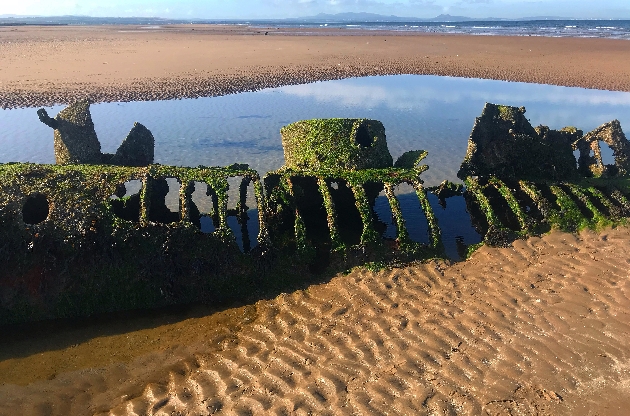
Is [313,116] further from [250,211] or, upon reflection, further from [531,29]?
[531,29]

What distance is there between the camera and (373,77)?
31.1 metres

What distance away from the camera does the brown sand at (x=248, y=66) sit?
24922 mm

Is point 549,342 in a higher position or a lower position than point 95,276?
lower

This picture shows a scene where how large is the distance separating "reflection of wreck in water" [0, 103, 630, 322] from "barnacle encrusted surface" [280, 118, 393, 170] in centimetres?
3

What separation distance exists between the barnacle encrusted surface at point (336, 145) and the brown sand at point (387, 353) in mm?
2789

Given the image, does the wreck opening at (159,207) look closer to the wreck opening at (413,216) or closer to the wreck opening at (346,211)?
the wreck opening at (346,211)

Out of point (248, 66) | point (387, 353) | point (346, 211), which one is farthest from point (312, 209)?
point (248, 66)

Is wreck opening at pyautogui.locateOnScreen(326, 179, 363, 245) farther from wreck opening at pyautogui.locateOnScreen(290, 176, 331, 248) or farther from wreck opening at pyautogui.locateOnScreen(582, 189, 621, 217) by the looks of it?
wreck opening at pyautogui.locateOnScreen(582, 189, 621, 217)

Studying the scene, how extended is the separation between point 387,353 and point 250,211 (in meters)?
6.02

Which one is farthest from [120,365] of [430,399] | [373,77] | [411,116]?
[373,77]

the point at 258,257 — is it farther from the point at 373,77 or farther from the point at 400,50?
the point at 400,50

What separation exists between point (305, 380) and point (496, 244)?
5.04m

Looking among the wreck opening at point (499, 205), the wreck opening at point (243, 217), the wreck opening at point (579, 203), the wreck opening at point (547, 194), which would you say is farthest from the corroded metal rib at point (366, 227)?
the wreck opening at point (579, 203)

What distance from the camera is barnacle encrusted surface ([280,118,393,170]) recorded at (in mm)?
9547
